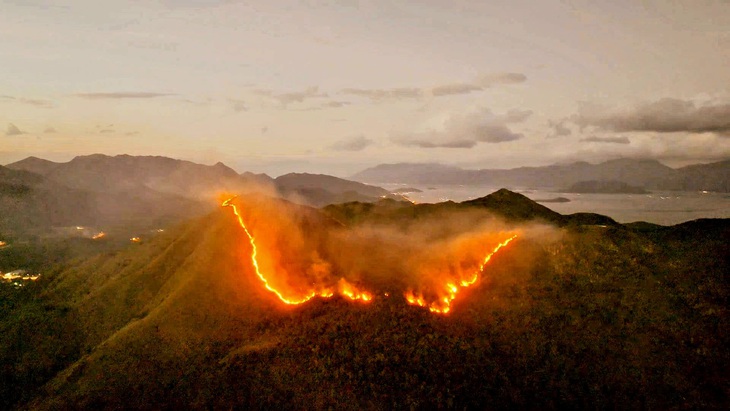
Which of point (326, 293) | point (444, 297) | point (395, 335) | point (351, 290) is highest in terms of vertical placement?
point (351, 290)

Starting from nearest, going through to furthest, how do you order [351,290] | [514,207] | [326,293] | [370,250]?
[351,290] < [326,293] < [370,250] < [514,207]

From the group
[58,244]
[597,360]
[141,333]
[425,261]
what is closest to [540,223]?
[425,261]

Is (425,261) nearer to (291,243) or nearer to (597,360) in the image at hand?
(291,243)

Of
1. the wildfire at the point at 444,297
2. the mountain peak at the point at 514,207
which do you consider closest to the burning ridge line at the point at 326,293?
the wildfire at the point at 444,297

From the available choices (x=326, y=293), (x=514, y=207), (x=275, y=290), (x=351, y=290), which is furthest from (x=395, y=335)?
(x=514, y=207)

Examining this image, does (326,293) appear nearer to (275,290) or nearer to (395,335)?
(275,290)

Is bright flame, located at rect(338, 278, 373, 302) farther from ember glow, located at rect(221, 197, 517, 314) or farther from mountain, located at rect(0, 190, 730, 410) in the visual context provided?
mountain, located at rect(0, 190, 730, 410)

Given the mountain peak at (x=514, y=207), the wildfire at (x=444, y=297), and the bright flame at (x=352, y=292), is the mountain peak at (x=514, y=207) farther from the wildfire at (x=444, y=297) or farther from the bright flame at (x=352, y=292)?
the bright flame at (x=352, y=292)
